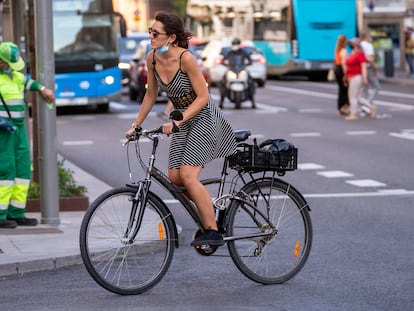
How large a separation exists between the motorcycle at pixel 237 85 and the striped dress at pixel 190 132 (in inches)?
823

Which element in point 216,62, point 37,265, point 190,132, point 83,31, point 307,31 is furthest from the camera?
point 307,31

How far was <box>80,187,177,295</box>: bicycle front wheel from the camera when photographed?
730 cm

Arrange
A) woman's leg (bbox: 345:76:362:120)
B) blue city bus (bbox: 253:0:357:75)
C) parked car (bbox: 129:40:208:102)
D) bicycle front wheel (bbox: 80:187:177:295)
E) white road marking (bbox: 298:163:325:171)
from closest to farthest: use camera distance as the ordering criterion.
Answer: bicycle front wheel (bbox: 80:187:177:295)
white road marking (bbox: 298:163:325:171)
woman's leg (bbox: 345:76:362:120)
parked car (bbox: 129:40:208:102)
blue city bus (bbox: 253:0:357:75)

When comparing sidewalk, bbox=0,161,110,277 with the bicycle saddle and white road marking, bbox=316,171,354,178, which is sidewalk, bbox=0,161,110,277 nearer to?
the bicycle saddle

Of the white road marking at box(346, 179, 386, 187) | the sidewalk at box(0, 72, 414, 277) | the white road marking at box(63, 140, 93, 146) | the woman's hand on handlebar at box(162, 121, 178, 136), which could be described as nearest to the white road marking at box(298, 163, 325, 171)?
the white road marking at box(346, 179, 386, 187)

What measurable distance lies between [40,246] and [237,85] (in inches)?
762

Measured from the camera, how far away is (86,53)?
92.3ft

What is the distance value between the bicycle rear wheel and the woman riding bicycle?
0.22 m

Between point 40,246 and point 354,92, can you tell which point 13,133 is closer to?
point 40,246

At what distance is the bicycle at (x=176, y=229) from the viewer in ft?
24.2

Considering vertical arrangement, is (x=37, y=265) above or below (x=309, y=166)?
above

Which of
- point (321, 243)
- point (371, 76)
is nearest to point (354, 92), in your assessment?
point (371, 76)

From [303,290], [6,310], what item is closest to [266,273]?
[303,290]

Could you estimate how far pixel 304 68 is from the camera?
143 feet
